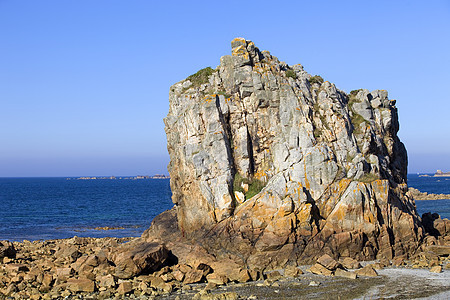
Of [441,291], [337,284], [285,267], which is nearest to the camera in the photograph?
[441,291]

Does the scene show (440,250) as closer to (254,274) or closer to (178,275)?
(254,274)

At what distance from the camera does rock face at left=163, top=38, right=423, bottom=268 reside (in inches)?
1362

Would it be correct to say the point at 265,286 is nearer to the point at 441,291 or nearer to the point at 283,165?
the point at 441,291

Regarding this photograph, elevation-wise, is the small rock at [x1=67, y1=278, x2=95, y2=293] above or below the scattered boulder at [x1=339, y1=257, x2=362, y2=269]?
above

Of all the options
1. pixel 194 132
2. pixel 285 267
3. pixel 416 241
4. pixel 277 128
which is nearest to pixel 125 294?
pixel 285 267

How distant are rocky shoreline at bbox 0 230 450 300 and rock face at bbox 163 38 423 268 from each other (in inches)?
82.7

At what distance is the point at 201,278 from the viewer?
30406 millimetres

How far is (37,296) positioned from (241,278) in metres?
11.6

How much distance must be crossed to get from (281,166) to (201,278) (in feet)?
38.7

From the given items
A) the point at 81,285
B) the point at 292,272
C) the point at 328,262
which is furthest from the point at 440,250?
the point at 81,285

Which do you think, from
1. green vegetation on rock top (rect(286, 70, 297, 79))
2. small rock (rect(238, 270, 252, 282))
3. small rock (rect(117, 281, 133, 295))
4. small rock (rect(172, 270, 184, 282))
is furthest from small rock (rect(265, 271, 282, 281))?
green vegetation on rock top (rect(286, 70, 297, 79))

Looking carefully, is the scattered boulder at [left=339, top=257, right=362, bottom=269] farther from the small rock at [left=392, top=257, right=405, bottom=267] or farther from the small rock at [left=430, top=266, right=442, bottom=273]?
the small rock at [left=430, top=266, right=442, bottom=273]

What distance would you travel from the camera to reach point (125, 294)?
91.2ft

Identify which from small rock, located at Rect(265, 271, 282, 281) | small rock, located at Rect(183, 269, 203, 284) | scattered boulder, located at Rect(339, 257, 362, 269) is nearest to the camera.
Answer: small rock, located at Rect(183, 269, 203, 284)
